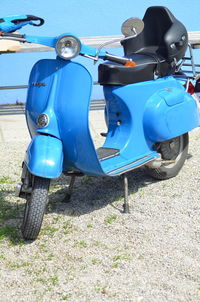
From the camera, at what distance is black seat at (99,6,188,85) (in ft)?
14.0

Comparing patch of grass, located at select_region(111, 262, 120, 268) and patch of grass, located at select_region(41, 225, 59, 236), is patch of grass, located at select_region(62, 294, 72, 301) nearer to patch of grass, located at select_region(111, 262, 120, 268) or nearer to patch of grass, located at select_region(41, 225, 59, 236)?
patch of grass, located at select_region(111, 262, 120, 268)

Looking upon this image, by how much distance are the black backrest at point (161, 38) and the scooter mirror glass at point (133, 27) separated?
1.39 ft

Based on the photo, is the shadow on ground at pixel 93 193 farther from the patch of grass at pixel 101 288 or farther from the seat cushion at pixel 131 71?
the patch of grass at pixel 101 288

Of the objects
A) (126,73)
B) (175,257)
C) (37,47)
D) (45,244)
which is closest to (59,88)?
(126,73)

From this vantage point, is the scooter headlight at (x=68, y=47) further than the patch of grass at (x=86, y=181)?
No

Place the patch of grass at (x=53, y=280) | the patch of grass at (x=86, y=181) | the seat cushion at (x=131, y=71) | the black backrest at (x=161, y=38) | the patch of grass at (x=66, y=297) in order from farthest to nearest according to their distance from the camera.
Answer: the patch of grass at (x=86, y=181) → the black backrest at (x=161, y=38) → the seat cushion at (x=131, y=71) → the patch of grass at (x=53, y=280) → the patch of grass at (x=66, y=297)

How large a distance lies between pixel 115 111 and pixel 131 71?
0.29 metres

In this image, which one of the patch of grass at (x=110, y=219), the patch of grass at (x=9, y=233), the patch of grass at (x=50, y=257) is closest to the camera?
the patch of grass at (x=50, y=257)

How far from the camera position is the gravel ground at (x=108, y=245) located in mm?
3301

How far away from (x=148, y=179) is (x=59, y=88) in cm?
130

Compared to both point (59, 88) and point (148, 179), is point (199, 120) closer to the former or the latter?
point (148, 179)

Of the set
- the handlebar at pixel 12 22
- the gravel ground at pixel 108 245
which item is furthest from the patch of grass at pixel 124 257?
the handlebar at pixel 12 22

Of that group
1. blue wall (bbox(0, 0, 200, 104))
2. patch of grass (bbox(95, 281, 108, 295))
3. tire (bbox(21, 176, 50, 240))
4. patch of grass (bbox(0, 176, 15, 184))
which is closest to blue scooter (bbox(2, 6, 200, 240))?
tire (bbox(21, 176, 50, 240))

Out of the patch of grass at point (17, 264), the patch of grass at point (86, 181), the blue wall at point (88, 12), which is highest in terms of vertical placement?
the patch of grass at point (17, 264)
